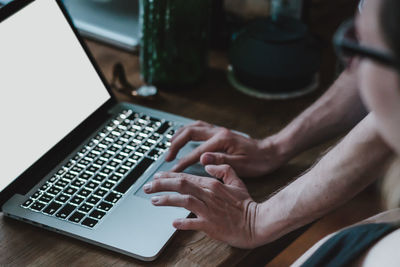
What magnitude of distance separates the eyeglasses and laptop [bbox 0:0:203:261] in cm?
43

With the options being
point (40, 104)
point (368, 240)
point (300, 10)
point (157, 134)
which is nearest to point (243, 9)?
point (300, 10)

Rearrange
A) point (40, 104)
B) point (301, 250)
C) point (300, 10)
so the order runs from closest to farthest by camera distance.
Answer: point (40, 104), point (300, 10), point (301, 250)

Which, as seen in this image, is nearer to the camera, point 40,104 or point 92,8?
point 40,104

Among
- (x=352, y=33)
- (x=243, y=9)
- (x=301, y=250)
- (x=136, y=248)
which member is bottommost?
(x=301, y=250)

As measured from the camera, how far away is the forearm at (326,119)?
110 cm

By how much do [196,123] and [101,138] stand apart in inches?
7.3

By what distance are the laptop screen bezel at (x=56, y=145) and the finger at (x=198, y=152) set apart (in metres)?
0.20

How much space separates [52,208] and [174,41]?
20.0 inches

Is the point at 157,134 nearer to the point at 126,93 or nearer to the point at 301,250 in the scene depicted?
the point at 126,93

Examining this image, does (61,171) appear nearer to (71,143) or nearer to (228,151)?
A: (71,143)

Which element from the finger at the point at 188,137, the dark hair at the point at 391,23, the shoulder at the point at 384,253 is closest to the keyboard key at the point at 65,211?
the finger at the point at 188,137

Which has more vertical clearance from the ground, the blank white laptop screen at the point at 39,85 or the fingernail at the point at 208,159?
the blank white laptop screen at the point at 39,85

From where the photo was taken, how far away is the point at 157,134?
44.4 inches

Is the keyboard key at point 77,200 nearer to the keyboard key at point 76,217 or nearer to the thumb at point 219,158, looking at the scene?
the keyboard key at point 76,217
